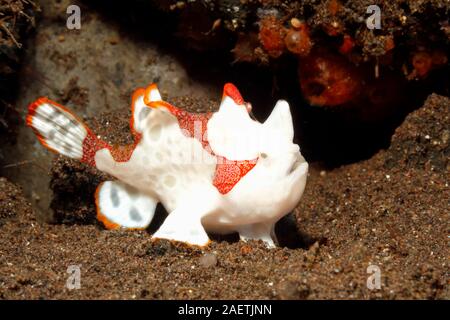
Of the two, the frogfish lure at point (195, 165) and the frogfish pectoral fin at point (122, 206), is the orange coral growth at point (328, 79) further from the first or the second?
the frogfish pectoral fin at point (122, 206)

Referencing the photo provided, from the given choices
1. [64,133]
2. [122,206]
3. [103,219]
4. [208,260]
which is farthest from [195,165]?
[64,133]

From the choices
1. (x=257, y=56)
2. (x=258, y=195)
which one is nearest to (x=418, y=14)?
(x=257, y=56)

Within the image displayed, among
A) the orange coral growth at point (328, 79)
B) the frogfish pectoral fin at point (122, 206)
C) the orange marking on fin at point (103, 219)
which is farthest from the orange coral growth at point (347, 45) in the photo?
the orange marking on fin at point (103, 219)

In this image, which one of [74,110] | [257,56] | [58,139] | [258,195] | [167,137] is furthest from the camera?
[74,110]

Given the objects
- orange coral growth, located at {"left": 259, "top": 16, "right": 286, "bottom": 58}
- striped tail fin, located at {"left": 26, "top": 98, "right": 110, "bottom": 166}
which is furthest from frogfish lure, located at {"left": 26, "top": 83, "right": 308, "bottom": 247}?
orange coral growth, located at {"left": 259, "top": 16, "right": 286, "bottom": 58}

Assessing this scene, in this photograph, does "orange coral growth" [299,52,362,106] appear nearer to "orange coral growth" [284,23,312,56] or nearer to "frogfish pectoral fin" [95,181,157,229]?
"orange coral growth" [284,23,312,56]

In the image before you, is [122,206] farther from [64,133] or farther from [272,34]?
[272,34]

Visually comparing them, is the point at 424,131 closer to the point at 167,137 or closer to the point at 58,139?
the point at 167,137
